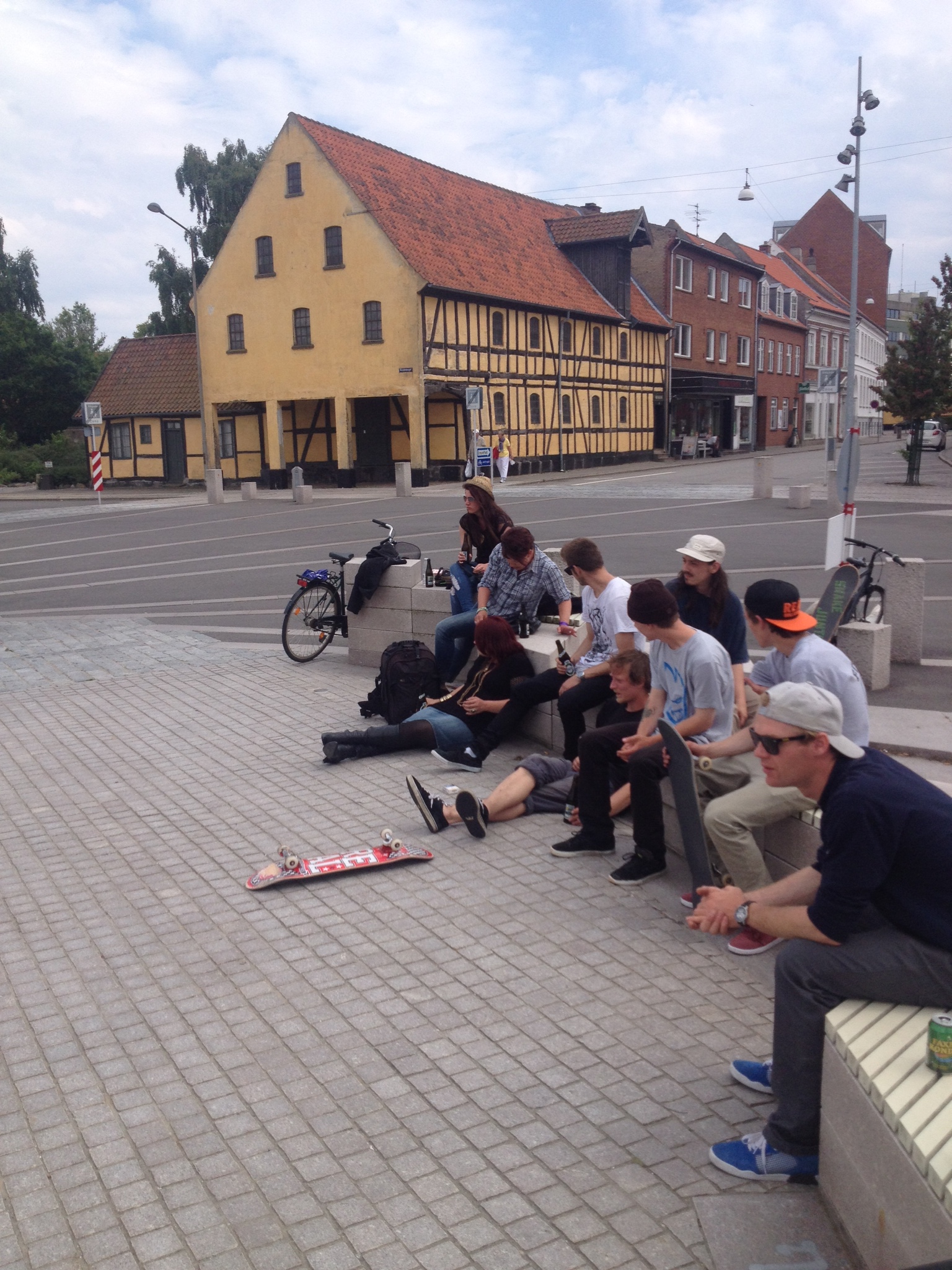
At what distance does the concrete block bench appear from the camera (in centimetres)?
254

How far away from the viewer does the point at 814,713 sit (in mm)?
3234

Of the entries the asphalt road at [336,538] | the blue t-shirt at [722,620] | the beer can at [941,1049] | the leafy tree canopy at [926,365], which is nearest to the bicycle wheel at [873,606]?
the asphalt road at [336,538]

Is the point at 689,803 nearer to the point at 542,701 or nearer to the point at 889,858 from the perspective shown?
the point at 889,858

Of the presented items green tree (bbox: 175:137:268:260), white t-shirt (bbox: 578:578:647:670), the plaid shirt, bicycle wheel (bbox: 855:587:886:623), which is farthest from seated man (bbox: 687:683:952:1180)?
green tree (bbox: 175:137:268:260)

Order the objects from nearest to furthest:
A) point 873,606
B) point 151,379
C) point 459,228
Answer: point 873,606 → point 459,228 → point 151,379

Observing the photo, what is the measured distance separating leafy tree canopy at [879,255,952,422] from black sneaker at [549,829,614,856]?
99.5 ft

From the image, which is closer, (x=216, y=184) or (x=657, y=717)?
(x=657, y=717)

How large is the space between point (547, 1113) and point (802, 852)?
5.66 ft

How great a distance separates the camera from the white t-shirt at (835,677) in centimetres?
443

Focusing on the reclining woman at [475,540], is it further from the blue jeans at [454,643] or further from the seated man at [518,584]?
the seated man at [518,584]

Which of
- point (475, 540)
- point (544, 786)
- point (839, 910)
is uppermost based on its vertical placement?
point (475, 540)

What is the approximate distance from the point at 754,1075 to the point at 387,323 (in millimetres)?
36568

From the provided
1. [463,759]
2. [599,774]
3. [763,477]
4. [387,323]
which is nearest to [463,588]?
[463,759]

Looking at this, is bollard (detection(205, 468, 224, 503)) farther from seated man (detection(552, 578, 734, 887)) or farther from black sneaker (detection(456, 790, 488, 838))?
seated man (detection(552, 578, 734, 887))
